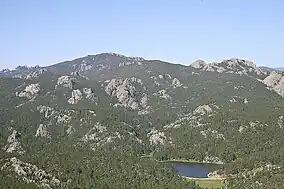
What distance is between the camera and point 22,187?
19938 cm

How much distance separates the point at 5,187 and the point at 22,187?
7546 mm

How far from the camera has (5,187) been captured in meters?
195
